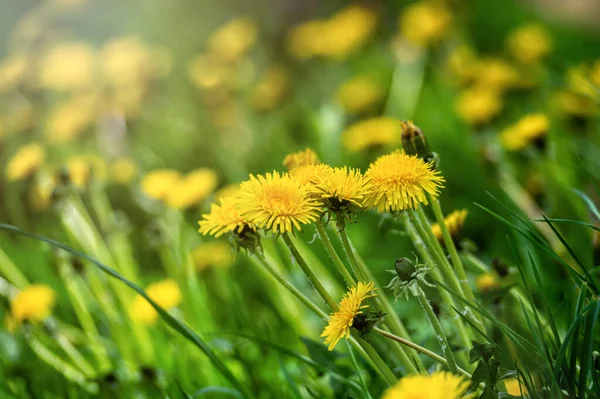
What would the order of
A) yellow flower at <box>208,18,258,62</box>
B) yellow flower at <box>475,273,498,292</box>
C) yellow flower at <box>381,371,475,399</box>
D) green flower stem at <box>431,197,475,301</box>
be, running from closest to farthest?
yellow flower at <box>381,371,475,399</box>, green flower stem at <box>431,197,475,301</box>, yellow flower at <box>475,273,498,292</box>, yellow flower at <box>208,18,258,62</box>

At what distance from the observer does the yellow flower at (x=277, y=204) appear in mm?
698

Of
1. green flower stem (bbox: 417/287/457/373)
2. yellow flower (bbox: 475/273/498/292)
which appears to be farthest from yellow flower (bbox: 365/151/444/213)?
yellow flower (bbox: 475/273/498/292)

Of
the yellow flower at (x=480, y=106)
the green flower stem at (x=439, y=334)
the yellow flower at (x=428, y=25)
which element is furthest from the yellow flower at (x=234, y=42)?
the green flower stem at (x=439, y=334)

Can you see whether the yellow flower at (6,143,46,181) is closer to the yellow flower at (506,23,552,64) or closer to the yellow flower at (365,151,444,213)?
the yellow flower at (365,151,444,213)

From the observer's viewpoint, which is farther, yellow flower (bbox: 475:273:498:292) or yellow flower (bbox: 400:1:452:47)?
yellow flower (bbox: 400:1:452:47)

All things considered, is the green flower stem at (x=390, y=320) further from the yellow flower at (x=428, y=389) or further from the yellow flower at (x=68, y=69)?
the yellow flower at (x=68, y=69)

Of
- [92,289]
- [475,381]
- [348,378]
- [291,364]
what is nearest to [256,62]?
[92,289]

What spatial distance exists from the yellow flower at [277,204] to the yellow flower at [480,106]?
1.13m

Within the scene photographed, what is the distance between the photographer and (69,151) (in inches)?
103

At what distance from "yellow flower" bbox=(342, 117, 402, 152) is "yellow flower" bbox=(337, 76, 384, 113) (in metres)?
0.29

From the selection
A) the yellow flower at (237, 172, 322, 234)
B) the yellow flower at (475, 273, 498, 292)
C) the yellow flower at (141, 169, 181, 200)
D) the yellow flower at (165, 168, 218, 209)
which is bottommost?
the yellow flower at (475, 273, 498, 292)

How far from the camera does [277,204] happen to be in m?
0.70

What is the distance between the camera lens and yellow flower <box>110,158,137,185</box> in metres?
1.80

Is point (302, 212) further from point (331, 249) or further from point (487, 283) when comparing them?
point (487, 283)
